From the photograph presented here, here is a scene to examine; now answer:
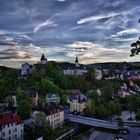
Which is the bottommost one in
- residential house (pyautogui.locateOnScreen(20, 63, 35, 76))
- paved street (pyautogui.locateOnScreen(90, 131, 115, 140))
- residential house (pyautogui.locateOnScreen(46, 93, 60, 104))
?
paved street (pyautogui.locateOnScreen(90, 131, 115, 140))

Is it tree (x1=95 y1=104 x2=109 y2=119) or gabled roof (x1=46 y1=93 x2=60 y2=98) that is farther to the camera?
gabled roof (x1=46 y1=93 x2=60 y2=98)

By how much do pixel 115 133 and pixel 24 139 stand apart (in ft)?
39.5

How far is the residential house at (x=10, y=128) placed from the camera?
36175 millimetres

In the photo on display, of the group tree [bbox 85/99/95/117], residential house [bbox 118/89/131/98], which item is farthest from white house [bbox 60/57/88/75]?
tree [bbox 85/99/95/117]

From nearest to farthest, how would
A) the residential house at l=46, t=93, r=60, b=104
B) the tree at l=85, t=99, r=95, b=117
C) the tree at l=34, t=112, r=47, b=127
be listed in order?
the tree at l=34, t=112, r=47, b=127, the tree at l=85, t=99, r=95, b=117, the residential house at l=46, t=93, r=60, b=104

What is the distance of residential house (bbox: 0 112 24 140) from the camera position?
3617cm

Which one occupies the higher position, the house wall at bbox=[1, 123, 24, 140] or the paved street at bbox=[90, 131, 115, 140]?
the house wall at bbox=[1, 123, 24, 140]

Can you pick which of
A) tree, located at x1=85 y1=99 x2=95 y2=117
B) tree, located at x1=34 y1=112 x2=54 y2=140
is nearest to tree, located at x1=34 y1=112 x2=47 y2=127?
tree, located at x1=34 y1=112 x2=54 y2=140

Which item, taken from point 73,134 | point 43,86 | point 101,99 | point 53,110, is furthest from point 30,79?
point 73,134

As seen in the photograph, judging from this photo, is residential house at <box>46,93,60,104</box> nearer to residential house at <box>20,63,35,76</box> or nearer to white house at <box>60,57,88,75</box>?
residential house at <box>20,63,35,76</box>

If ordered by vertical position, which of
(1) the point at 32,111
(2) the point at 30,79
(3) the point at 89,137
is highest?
(2) the point at 30,79

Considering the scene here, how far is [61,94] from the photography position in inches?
2689

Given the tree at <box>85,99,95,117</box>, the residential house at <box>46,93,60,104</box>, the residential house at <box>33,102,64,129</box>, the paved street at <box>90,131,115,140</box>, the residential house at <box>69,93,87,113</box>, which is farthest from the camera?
the residential house at <box>46,93,60,104</box>

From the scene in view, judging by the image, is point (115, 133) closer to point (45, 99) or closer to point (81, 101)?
point (81, 101)
